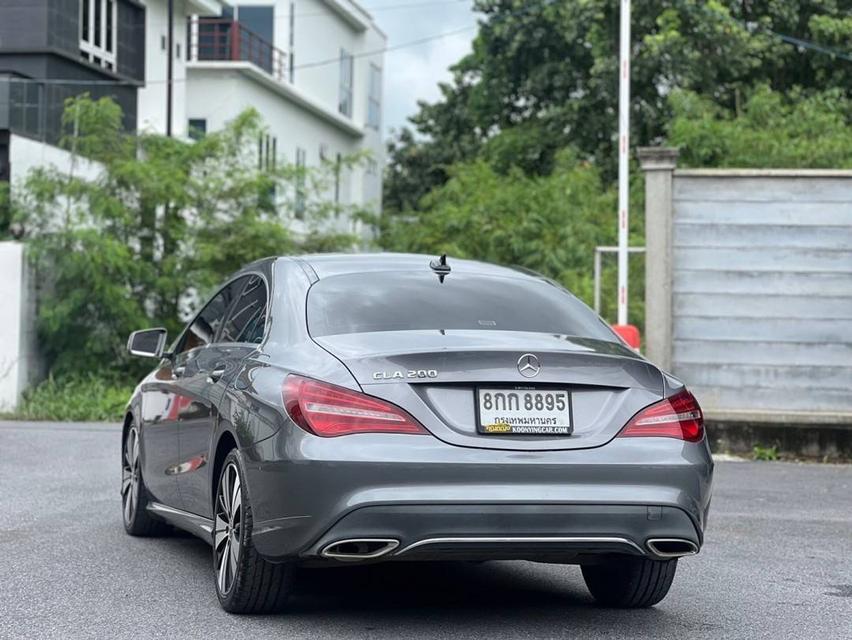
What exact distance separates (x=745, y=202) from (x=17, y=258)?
32.2ft

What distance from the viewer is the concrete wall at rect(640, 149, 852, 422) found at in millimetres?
16172

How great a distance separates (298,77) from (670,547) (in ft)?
128

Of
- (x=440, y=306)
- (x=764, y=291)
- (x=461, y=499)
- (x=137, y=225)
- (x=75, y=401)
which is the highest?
(x=137, y=225)

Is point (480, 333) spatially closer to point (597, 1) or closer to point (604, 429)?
point (604, 429)

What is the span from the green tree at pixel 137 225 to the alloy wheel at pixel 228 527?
48.1 feet

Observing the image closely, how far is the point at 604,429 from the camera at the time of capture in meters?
6.13

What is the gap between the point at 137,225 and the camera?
896 inches

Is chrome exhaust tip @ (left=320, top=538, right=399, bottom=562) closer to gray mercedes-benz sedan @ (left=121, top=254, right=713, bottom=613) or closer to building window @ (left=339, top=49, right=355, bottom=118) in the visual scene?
gray mercedes-benz sedan @ (left=121, top=254, right=713, bottom=613)

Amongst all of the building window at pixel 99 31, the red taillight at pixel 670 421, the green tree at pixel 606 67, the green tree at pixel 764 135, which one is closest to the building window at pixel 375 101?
the green tree at pixel 606 67

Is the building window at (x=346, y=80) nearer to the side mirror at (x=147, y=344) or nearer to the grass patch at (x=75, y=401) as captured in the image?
the grass patch at (x=75, y=401)

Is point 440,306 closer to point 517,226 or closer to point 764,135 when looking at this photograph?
point 517,226

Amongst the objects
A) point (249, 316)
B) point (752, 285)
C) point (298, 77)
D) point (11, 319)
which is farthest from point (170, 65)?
point (249, 316)

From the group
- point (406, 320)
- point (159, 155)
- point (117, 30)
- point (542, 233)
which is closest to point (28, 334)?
point (159, 155)

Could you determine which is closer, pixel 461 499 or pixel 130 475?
pixel 461 499
